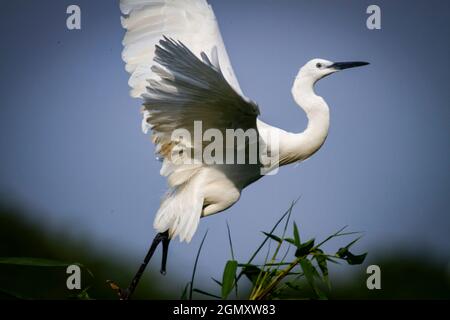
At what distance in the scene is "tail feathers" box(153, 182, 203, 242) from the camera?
365 cm

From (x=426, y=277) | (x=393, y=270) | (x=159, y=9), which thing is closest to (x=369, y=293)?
(x=426, y=277)

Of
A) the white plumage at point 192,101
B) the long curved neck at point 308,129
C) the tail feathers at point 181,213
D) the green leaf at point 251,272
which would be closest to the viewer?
the green leaf at point 251,272

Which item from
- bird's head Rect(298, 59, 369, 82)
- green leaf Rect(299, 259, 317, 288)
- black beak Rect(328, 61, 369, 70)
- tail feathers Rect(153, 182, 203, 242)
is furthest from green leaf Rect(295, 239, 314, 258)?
black beak Rect(328, 61, 369, 70)

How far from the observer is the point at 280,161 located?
3.80 m

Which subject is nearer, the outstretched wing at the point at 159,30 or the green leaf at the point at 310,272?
the green leaf at the point at 310,272

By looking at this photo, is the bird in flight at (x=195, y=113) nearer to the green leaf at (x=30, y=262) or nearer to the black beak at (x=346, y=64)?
the black beak at (x=346, y=64)

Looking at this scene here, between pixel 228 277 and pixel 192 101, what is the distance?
0.86 metres

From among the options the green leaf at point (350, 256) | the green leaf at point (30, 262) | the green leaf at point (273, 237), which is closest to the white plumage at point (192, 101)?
the green leaf at point (273, 237)

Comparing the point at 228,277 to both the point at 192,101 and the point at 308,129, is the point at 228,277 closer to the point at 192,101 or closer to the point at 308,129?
the point at 192,101

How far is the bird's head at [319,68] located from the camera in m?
3.86

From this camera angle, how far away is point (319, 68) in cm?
388
